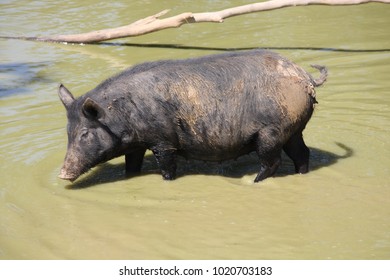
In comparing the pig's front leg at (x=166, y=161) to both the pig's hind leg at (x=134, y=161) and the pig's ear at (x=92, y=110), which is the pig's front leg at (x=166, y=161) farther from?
the pig's ear at (x=92, y=110)

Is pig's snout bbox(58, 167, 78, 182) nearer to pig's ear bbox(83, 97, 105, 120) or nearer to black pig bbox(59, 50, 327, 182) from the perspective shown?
black pig bbox(59, 50, 327, 182)

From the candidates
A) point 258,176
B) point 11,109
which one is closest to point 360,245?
point 258,176

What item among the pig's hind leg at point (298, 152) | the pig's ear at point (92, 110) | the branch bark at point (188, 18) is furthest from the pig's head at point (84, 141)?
the branch bark at point (188, 18)

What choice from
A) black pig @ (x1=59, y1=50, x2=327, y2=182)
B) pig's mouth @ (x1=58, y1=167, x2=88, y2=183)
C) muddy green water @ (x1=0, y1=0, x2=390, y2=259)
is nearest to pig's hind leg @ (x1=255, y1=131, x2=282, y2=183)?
black pig @ (x1=59, y1=50, x2=327, y2=182)

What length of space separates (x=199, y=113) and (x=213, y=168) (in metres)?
Answer: 0.86

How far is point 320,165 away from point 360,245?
6.76 feet

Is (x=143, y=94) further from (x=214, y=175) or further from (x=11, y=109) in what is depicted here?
(x=11, y=109)

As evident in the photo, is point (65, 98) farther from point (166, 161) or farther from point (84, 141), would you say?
point (166, 161)

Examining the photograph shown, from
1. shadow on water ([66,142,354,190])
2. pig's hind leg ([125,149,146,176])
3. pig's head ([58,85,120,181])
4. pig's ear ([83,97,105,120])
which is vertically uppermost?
pig's ear ([83,97,105,120])

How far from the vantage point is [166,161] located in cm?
759

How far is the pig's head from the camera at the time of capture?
7.53 metres

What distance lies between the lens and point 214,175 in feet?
25.6

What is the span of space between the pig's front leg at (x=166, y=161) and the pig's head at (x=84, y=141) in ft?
1.39

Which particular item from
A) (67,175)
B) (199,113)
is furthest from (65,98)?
(199,113)
